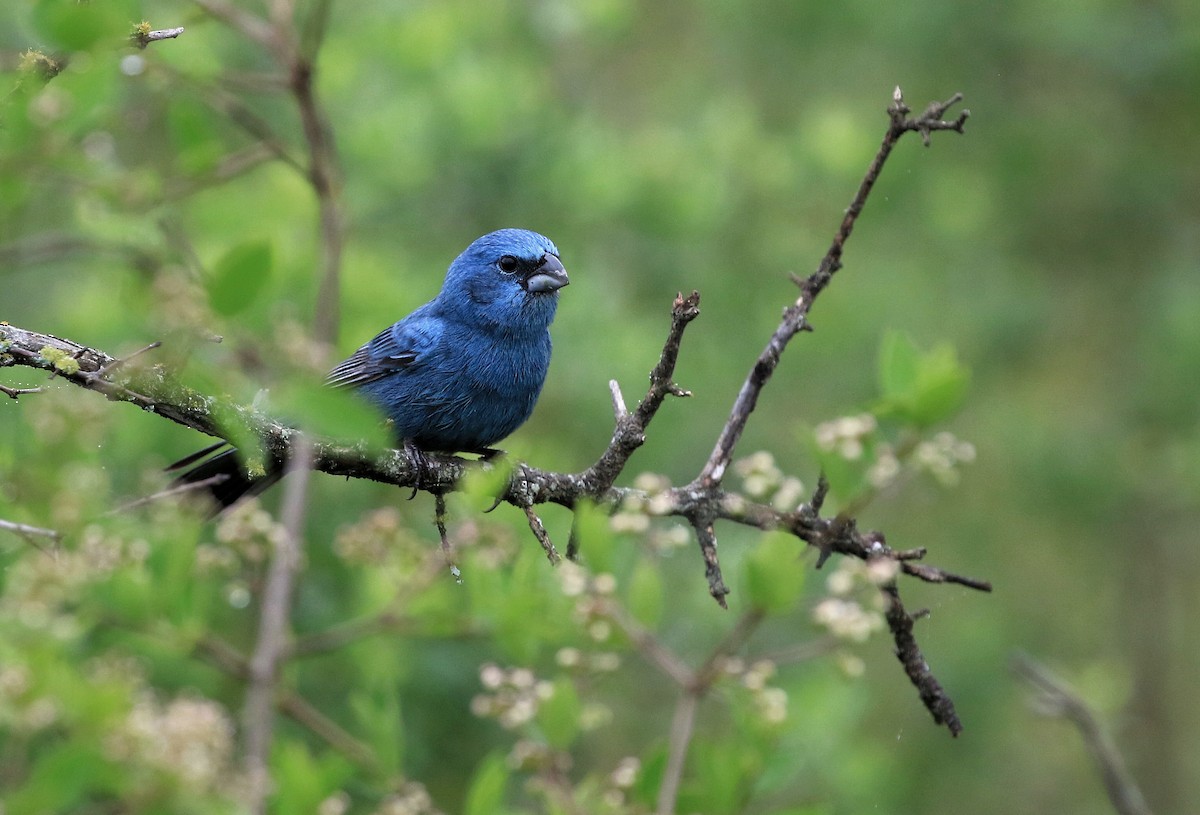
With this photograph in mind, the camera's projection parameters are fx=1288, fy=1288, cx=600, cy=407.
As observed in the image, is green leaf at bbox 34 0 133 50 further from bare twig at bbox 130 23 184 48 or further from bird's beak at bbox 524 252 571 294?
bird's beak at bbox 524 252 571 294

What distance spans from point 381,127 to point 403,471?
427cm

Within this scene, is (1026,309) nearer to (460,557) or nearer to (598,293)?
(598,293)

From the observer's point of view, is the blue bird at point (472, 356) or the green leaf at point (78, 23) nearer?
the green leaf at point (78, 23)

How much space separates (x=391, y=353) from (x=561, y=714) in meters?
2.51

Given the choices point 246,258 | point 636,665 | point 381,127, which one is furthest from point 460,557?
point 636,665

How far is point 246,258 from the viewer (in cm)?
274

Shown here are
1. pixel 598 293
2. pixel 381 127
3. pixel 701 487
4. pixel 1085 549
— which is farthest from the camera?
pixel 1085 549

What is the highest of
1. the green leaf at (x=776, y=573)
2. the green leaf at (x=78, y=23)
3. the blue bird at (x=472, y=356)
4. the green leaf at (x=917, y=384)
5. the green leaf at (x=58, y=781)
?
the green leaf at (x=78, y=23)

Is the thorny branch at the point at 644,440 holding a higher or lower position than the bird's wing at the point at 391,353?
higher

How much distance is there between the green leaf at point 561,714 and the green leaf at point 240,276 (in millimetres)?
1061

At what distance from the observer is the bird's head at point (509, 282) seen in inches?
188

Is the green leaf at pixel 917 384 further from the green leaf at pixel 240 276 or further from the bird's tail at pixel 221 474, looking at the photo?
Answer: the bird's tail at pixel 221 474

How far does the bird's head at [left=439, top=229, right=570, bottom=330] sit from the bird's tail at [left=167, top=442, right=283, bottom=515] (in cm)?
102

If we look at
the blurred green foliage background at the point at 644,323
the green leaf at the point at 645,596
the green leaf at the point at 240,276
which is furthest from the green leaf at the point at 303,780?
the green leaf at the point at 240,276
